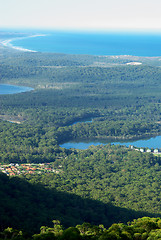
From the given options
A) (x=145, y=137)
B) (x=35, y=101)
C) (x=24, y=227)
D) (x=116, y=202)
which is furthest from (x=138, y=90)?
(x=24, y=227)

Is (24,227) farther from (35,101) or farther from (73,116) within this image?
(35,101)

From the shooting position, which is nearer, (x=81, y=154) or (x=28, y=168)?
(x=28, y=168)

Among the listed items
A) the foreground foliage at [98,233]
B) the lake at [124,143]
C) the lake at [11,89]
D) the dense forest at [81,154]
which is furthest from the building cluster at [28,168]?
the lake at [11,89]

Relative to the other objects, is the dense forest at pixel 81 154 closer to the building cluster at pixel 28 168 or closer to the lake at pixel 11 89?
the building cluster at pixel 28 168

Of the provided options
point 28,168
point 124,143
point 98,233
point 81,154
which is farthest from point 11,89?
point 98,233

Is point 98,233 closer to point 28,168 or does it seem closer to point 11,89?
point 28,168
